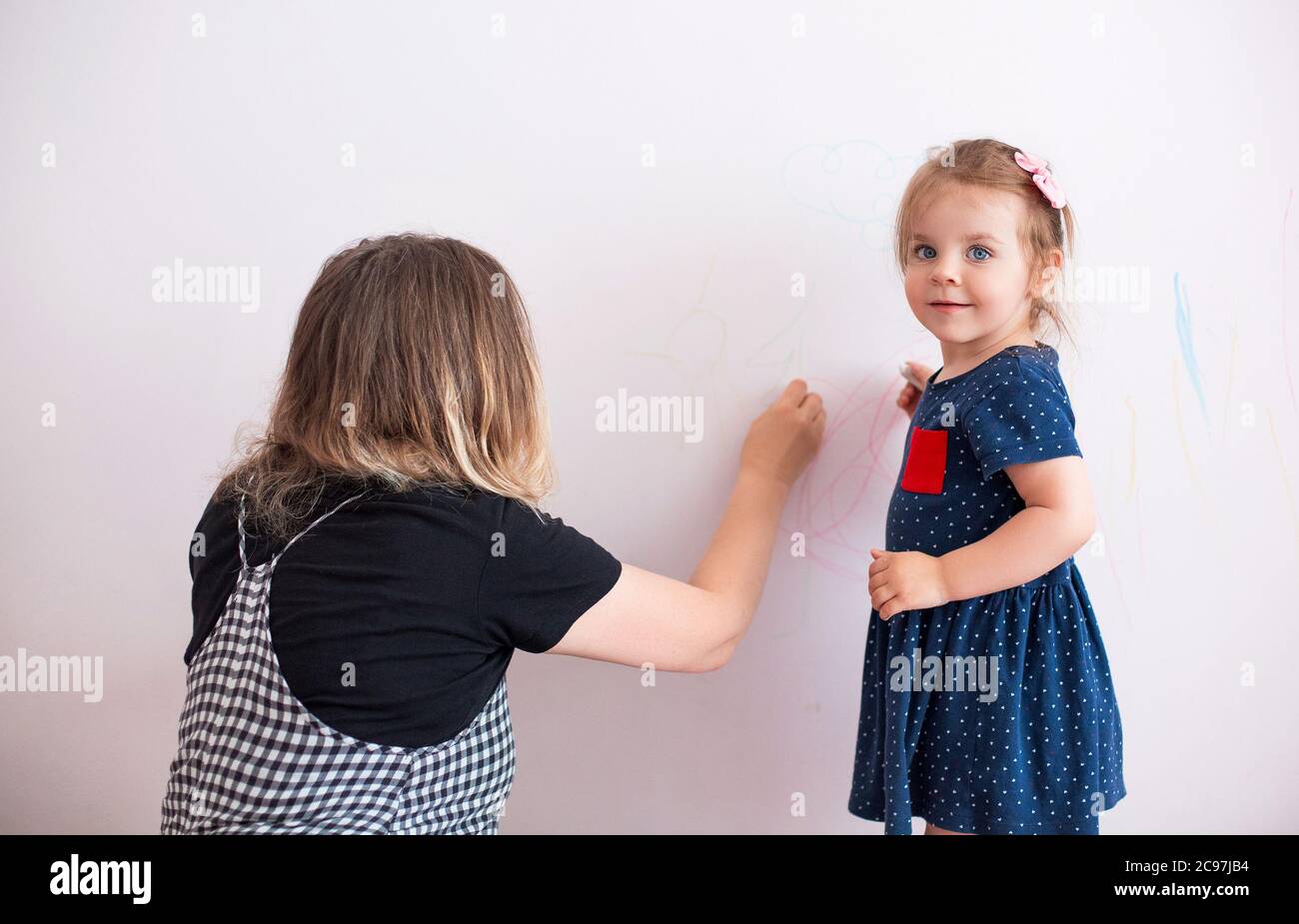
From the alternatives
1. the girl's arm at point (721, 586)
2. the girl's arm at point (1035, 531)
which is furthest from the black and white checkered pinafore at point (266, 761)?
the girl's arm at point (1035, 531)

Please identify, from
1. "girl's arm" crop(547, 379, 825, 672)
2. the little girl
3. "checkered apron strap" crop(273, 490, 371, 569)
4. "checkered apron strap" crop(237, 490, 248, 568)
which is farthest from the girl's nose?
"checkered apron strap" crop(237, 490, 248, 568)

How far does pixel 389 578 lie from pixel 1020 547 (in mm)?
570

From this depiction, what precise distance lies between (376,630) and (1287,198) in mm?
1131

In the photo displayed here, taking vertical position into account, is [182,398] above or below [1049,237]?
below

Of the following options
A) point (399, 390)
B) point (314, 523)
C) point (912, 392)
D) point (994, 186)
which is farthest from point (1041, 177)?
point (314, 523)

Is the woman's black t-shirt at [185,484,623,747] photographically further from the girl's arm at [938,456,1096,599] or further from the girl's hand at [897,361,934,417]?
the girl's hand at [897,361,934,417]

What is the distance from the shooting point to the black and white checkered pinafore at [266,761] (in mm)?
796

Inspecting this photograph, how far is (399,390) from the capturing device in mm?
849

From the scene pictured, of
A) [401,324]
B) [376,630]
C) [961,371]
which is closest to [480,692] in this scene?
[376,630]

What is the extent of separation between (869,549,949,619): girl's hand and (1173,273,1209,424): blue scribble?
466 millimetres

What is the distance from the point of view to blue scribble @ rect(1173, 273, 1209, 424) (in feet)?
3.83

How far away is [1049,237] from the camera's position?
101 cm

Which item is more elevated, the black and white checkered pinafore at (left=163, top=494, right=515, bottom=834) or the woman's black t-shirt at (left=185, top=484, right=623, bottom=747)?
the woman's black t-shirt at (left=185, top=484, right=623, bottom=747)
